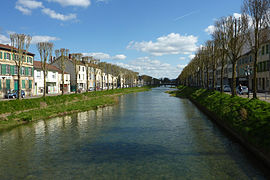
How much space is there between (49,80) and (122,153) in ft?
182

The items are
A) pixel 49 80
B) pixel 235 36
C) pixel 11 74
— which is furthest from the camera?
pixel 49 80

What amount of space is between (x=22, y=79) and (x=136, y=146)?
44.5m

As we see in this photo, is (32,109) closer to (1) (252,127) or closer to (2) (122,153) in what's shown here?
(2) (122,153)

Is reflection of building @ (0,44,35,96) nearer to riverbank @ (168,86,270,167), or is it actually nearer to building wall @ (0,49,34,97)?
building wall @ (0,49,34,97)

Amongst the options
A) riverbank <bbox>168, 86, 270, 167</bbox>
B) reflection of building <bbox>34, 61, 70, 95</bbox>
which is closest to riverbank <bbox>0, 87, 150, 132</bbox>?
riverbank <bbox>168, 86, 270, 167</bbox>

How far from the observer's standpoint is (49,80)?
64.4m

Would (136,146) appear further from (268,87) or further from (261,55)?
(261,55)

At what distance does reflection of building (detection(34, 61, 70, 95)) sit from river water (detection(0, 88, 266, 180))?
40.0m

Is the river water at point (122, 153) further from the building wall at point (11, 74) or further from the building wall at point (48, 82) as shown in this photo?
the building wall at point (48, 82)

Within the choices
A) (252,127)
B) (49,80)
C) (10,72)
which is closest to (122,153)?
(252,127)

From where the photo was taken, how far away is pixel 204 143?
16906 millimetres

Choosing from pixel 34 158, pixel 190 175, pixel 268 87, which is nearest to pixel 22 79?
pixel 34 158

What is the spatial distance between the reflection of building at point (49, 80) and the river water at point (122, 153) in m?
40.0

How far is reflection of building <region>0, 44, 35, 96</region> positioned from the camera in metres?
45.5
